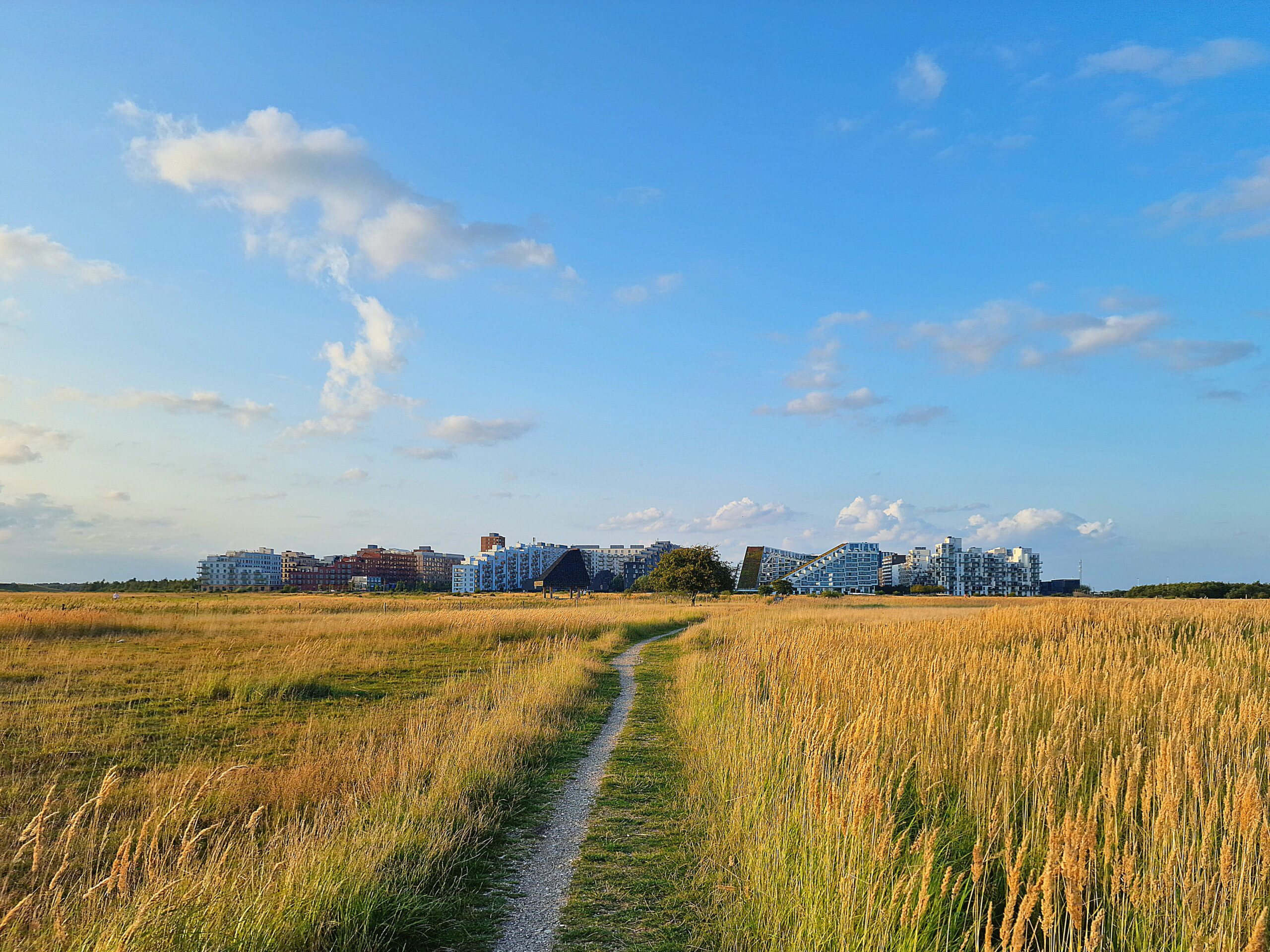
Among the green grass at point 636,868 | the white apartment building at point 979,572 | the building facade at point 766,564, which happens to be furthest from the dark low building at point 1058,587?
the green grass at point 636,868

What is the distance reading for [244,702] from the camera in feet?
44.5

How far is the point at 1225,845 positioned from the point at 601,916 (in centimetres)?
405

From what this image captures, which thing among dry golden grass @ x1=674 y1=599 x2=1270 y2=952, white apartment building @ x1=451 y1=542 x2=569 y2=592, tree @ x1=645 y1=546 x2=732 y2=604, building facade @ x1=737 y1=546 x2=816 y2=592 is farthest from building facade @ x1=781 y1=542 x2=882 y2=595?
dry golden grass @ x1=674 y1=599 x2=1270 y2=952

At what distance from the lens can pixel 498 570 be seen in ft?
512

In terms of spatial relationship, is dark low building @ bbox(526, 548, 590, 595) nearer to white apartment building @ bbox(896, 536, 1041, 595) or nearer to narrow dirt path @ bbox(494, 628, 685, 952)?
white apartment building @ bbox(896, 536, 1041, 595)

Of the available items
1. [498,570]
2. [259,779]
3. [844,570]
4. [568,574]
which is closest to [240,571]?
[498,570]

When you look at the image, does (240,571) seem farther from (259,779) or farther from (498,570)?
(259,779)

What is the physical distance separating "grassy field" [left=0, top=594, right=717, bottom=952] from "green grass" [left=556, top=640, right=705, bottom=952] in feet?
2.74

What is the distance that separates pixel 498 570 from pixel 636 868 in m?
154

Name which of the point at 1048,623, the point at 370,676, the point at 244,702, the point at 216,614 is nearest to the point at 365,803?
the point at 244,702

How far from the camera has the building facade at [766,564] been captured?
14350 cm

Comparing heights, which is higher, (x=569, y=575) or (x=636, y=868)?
(x=636, y=868)

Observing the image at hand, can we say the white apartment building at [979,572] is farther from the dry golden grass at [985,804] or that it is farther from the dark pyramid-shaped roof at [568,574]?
the dry golden grass at [985,804]

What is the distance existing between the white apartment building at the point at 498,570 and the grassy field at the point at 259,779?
4994 inches
